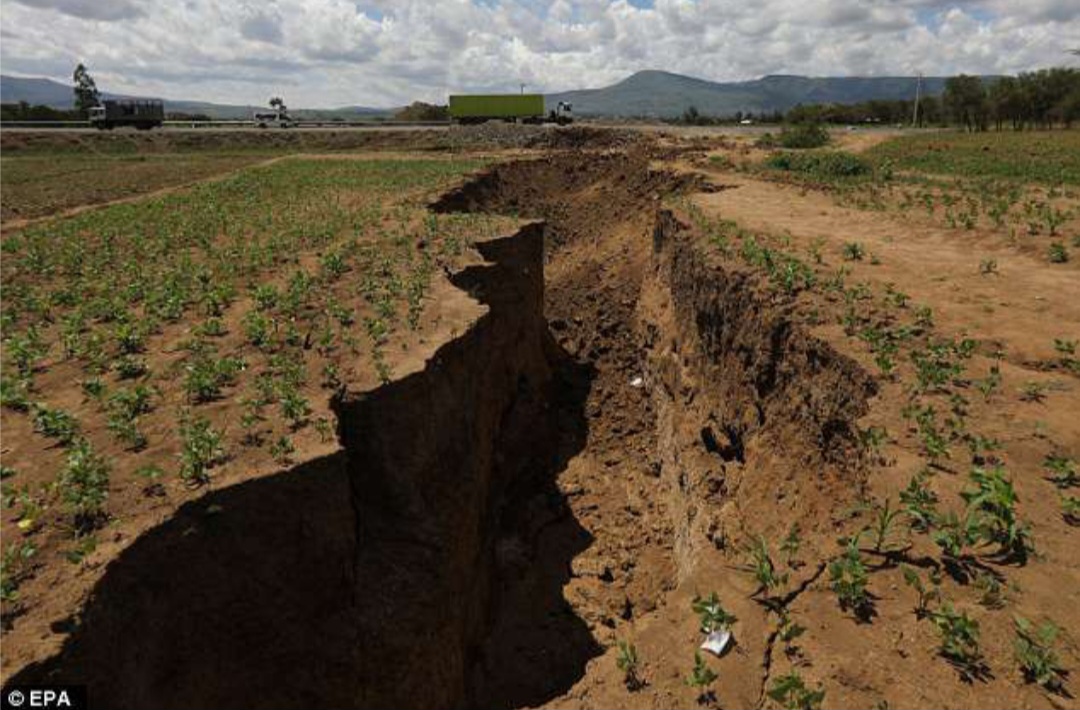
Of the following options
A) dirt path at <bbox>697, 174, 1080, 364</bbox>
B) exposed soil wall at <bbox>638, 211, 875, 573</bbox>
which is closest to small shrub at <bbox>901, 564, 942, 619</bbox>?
exposed soil wall at <bbox>638, 211, 875, 573</bbox>

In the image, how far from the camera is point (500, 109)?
52.4 meters

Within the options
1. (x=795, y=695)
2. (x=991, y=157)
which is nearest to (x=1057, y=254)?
(x=795, y=695)

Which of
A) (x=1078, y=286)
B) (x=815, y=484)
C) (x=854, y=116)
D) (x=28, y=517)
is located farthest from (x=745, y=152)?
(x=854, y=116)

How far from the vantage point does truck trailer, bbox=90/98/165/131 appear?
171 feet

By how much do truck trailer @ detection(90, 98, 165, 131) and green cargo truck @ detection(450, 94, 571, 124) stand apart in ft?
81.8

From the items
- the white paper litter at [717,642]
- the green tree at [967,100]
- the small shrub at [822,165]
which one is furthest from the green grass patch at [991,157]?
the green tree at [967,100]

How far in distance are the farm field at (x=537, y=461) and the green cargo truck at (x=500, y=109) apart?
37.0m

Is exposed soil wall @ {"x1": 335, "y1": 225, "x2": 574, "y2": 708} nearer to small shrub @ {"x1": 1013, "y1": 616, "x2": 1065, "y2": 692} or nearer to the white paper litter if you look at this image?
the white paper litter

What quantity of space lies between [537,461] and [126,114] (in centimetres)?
5597

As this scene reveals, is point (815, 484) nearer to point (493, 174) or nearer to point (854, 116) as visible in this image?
point (493, 174)

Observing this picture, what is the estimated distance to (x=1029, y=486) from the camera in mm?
5727

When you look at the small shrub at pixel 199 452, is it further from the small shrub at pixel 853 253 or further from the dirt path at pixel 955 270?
the small shrub at pixel 853 253

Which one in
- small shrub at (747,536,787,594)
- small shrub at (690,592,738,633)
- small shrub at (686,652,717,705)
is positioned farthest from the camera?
small shrub at (747,536,787,594)

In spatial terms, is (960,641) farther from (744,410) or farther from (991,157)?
(991,157)
